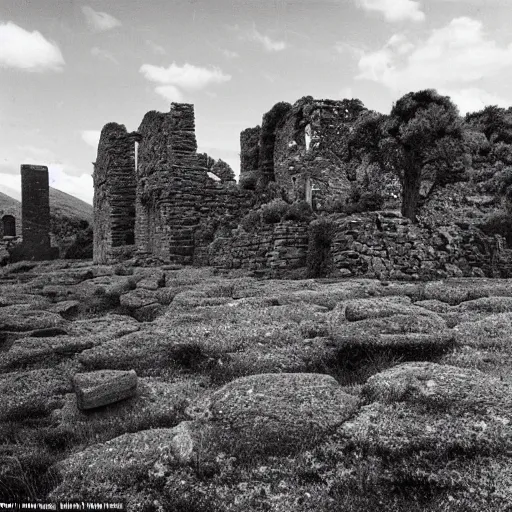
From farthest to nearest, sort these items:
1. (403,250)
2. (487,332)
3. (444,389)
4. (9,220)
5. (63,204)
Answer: (63,204)
(9,220)
(403,250)
(487,332)
(444,389)

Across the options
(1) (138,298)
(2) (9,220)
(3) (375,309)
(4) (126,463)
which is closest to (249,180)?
(1) (138,298)

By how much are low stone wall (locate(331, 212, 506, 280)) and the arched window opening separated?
3543 centimetres

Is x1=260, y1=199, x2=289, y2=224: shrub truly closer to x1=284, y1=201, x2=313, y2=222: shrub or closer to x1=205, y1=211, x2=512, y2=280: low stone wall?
x1=284, y1=201, x2=313, y2=222: shrub

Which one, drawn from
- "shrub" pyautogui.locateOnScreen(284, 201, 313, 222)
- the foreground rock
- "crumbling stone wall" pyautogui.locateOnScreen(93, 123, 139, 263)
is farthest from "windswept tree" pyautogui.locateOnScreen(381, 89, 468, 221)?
the foreground rock

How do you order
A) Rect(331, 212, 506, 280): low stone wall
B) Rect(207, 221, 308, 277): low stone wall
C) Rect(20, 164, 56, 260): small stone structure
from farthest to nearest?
Rect(20, 164, 56, 260): small stone structure, Rect(207, 221, 308, 277): low stone wall, Rect(331, 212, 506, 280): low stone wall

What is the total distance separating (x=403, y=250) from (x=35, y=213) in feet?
77.9

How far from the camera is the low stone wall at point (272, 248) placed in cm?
1128

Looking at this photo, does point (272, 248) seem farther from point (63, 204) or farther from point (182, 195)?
point (63, 204)

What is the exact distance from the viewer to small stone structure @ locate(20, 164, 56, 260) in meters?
27.6

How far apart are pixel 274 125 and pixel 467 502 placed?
73.9ft

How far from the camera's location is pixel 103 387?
158 inches

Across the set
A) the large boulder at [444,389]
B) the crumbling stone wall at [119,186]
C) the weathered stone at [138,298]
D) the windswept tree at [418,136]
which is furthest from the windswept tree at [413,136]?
the large boulder at [444,389]

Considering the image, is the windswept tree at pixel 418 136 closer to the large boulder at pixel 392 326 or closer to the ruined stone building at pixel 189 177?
the ruined stone building at pixel 189 177

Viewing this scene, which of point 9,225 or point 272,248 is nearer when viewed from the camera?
point 272,248
